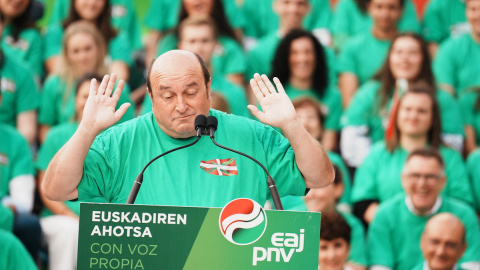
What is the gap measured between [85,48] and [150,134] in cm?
295

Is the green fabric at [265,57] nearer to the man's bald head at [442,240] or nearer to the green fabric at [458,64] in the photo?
the green fabric at [458,64]

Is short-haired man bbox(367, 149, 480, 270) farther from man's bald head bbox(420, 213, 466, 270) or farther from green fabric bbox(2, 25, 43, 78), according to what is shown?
green fabric bbox(2, 25, 43, 78)

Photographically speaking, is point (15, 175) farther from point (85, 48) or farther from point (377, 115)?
point (377, 115)

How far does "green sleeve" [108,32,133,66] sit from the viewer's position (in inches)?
246

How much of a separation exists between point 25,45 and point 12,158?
1415 millimetres

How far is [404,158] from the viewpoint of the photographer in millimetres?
5395

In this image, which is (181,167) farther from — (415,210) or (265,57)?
(265,57)

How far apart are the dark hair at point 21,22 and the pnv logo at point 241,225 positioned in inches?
165

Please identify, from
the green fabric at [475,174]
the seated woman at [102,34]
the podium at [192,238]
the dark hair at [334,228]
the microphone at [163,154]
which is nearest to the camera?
the podium at [192,238]

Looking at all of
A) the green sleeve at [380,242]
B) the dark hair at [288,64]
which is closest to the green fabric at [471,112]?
the dark hair at [288,64]

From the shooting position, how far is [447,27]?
22.3 ft

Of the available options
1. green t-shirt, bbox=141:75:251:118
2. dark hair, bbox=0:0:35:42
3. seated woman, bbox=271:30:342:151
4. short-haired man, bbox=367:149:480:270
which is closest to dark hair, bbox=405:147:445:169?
short-haired man, bbox=367:149:480:270

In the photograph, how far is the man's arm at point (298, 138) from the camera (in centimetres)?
284

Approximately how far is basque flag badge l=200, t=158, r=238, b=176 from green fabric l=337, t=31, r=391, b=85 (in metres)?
3.57
